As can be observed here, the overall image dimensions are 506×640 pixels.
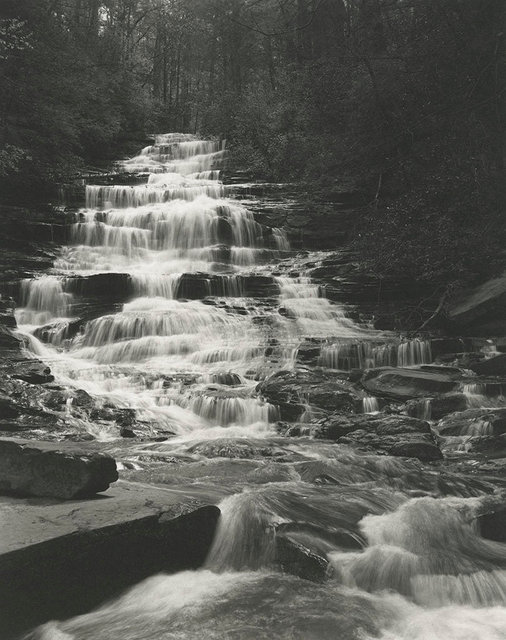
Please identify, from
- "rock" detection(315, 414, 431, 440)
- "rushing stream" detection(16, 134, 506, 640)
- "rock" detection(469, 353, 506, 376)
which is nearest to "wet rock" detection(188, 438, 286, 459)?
"rushing stream" detection(16, 134, 506, 640)

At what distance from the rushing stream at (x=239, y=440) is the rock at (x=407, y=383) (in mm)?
454

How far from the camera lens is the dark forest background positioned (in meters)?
13.9

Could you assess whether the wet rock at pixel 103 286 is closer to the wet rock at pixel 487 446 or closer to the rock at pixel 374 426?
the rock at pixel 374 426

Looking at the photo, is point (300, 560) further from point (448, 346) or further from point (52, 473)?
point (448, 346)

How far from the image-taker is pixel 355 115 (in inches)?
674

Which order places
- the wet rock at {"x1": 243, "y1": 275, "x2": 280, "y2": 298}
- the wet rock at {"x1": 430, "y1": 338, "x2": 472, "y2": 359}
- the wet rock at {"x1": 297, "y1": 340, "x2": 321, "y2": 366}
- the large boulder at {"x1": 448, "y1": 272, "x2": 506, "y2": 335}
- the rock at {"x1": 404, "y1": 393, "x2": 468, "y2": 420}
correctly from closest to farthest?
the rock at {"x1": 404, "y1": 393, "x2": 468, "y2": 420} → the wet rock at {"x1": 297, "y1": 340, "x2": 321, "y2": 366} → the wet rock at {"x1": 430, "y1": 338, "x2": 472, "y2": 359} → the large boulder at {"x1": 448, "y1": 272, "x2": 506, "y2": 335} → the wet rock at {"x1": 243, "y1": 275, "x2": 280, "y2": 298}

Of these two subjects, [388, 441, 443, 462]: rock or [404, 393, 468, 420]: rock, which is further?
[404, 393, 468, 420]: rock

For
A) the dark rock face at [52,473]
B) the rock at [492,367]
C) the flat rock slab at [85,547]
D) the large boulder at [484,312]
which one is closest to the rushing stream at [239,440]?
the flat rock slab at [85,547]

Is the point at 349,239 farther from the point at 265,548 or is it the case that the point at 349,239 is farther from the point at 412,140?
the point at 265,548

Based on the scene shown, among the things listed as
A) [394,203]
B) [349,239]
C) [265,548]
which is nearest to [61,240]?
[349,239]

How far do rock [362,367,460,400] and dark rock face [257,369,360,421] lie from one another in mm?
494

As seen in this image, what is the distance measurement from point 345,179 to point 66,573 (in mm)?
19595

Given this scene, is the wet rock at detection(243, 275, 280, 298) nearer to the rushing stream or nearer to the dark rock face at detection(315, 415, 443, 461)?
the rushing stream

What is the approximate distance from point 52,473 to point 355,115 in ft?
49.6
